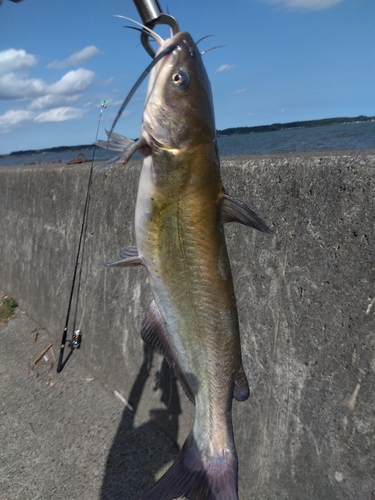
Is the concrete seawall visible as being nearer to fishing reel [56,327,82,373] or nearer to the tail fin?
the tail fin

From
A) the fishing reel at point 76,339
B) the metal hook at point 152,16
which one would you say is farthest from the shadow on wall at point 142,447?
the metal hook at point 152,16

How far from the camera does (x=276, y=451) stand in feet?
9.36

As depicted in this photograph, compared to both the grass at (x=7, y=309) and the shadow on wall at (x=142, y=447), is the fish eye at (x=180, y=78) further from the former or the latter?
the grass at (x=7, y=309)

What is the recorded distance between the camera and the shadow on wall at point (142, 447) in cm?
338

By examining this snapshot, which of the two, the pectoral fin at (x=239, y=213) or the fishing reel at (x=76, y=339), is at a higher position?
the pectoral fin at (x=239, y=213)

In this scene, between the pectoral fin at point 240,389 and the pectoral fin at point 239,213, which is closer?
the pectoral fin at point 239,213

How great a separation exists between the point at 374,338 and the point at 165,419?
209cm

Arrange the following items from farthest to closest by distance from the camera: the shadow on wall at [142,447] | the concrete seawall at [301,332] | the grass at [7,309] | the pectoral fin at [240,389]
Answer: the grass at [7,309] → the shadow on wall at [142,447] → the concrete seawall at [301,332] → the pectoral fin at [240,389]

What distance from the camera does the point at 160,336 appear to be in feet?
6.69

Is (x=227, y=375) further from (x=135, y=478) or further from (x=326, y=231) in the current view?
(x=135, y=478)

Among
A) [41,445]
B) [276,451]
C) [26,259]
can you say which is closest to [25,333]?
[26,259]

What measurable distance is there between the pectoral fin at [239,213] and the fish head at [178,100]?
0.25 meters

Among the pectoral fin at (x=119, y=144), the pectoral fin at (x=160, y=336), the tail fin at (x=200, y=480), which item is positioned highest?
the pectoral fin at (x=119, y=144)

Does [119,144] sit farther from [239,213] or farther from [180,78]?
[239,213]
